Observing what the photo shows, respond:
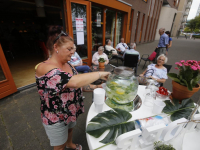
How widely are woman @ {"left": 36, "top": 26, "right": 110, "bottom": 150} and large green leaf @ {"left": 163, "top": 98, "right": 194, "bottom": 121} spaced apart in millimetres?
777

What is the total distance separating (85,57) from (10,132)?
3.69 m

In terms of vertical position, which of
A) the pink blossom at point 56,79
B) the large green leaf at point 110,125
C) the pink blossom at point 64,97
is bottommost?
the large green leaf at point 110,125

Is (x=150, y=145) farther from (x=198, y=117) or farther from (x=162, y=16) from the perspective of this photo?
(x=162, y=16)

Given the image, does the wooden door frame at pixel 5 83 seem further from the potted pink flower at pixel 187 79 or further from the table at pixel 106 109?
the potted pink flower at pixel 187 79

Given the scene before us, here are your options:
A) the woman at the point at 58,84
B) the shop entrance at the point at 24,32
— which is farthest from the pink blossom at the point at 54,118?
the shop entrance at the point at 24,32

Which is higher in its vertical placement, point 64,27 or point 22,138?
point 64,27

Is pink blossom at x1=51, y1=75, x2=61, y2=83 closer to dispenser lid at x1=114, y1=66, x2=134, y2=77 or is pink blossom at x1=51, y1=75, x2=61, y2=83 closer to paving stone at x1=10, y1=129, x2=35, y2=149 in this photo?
dispenser lid at x1=114, y1=66, x2=134, y2=77

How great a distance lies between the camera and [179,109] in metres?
1.13

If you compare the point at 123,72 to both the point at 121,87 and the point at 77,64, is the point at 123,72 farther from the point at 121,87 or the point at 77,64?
the point at 77,64

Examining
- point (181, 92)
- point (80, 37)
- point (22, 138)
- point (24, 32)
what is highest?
point (24, 32)

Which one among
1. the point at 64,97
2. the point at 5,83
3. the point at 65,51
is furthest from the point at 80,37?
the point at 64,97

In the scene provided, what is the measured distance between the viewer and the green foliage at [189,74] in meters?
1.13

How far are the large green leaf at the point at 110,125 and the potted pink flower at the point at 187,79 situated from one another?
0.75 meters

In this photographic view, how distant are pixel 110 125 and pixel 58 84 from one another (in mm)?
591
